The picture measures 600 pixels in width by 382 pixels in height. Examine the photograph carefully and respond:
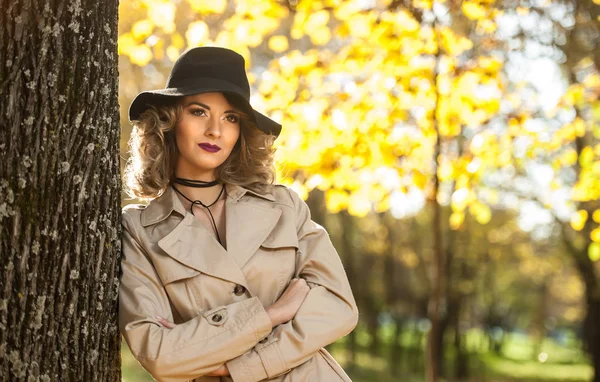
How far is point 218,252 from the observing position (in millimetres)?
2885

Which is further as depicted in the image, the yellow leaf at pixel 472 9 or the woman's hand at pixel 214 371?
the yellow leaf at pixel 472 9

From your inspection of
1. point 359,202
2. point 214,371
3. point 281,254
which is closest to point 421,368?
point 359,202

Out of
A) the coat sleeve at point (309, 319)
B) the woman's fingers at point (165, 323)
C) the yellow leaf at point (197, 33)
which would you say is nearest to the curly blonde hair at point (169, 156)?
the coat sleeve at point (309, 319)

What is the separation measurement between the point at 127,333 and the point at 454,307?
2152 centimetres

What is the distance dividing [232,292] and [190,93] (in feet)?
2.64

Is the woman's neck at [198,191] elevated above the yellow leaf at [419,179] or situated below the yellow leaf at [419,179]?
above

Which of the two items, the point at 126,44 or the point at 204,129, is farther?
the point at 126,44

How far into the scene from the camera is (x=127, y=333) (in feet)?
8.48

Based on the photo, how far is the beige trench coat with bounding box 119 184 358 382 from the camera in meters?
2.62

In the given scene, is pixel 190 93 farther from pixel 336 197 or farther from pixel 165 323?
pixel 336 197

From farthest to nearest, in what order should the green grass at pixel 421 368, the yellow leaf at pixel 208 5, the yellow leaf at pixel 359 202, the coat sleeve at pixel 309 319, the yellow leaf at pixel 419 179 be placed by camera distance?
the green grass at pixel 421 368, the yellow leaf at pixel 359 202, the yellow leaf at pixel 419 179, the yellow leaf at pixel 208 5, the coat sleeve at pixel 309 319

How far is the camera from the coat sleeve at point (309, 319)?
2736mm

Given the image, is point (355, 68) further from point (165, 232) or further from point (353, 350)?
point (353, 350)

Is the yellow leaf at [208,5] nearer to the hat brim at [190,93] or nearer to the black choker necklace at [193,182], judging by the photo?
the hat brim at [190,93]
